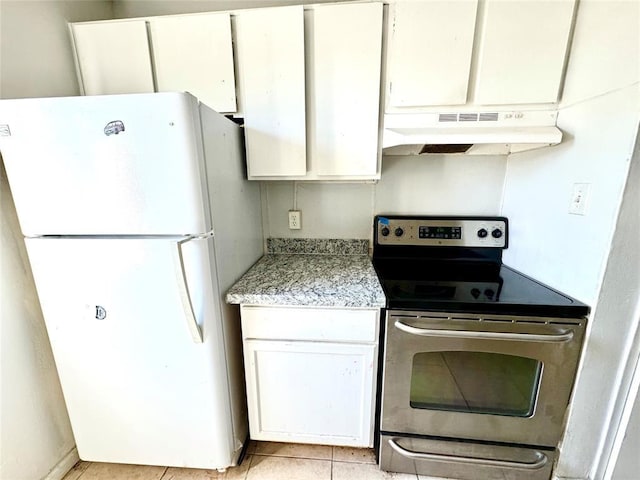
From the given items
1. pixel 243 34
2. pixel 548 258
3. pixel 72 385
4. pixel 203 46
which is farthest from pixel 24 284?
pixel 548 258

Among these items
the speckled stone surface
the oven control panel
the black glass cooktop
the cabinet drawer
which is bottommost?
the cabinet drawer

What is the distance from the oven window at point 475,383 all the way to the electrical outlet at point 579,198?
2.02ft

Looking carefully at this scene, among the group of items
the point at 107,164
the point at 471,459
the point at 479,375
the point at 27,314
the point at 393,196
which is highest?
the point at 107,164

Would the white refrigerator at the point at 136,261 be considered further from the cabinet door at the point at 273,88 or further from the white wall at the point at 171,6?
the white wall at the point at 171,6

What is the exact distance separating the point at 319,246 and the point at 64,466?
1.64m

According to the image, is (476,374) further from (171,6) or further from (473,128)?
(171,6)

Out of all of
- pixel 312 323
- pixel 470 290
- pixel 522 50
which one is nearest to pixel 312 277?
pixel 312 323

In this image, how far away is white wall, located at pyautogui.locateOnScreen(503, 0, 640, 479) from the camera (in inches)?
34.3

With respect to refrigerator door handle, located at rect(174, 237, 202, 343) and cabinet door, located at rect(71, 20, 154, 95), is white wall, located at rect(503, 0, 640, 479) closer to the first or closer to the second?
refrigerator door handle, located at rect(174, 237, 202, 343)

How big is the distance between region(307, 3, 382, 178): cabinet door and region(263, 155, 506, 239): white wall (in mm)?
342

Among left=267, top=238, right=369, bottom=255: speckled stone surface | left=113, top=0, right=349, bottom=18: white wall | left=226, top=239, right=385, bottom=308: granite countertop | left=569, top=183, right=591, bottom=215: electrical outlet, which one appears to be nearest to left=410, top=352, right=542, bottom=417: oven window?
left=226, top=239, right=385, bottom=308: granite countertop

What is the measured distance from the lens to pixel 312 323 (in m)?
1.10

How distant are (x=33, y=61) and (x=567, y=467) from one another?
2.83m

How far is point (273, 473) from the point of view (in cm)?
124
